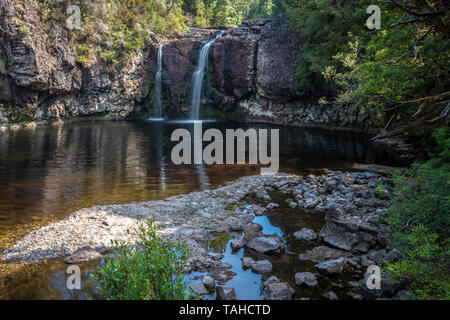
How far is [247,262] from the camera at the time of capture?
611 centimetres

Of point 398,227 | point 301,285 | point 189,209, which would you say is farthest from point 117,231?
point 398,227

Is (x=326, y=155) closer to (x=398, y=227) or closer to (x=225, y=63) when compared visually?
(x=398, y=227)

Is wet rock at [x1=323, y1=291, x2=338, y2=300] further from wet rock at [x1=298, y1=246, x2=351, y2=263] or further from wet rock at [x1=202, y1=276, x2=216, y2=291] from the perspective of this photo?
wet rock at [x1=202, y1=276, x2=216, y2=291]

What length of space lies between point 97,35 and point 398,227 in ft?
135

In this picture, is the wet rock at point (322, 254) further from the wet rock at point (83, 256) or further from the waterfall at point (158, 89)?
the waterfall at point (158, 89)

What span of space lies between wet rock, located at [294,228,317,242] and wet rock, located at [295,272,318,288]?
1751mm

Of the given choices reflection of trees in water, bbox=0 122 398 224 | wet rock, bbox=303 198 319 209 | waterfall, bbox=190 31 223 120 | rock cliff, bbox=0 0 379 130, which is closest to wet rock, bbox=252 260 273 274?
wet rock, bbox=303 198 319 209

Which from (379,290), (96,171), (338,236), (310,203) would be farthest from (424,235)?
(96,171)

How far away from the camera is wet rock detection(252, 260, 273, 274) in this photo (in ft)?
19.1

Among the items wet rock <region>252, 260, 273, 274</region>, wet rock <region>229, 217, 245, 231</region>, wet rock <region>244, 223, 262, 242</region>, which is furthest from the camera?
wet rock <region>229, 217, 245, 231</region>

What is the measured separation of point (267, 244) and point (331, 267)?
150 centimetres

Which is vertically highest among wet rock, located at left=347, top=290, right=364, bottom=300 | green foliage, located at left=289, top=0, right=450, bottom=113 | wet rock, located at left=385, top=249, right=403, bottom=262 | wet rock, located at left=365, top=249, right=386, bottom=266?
green foliage, located at left=289, top=0, right=450, bottom=113

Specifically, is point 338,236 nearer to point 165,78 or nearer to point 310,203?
point 310,203

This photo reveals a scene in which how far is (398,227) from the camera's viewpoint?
6.04 m
